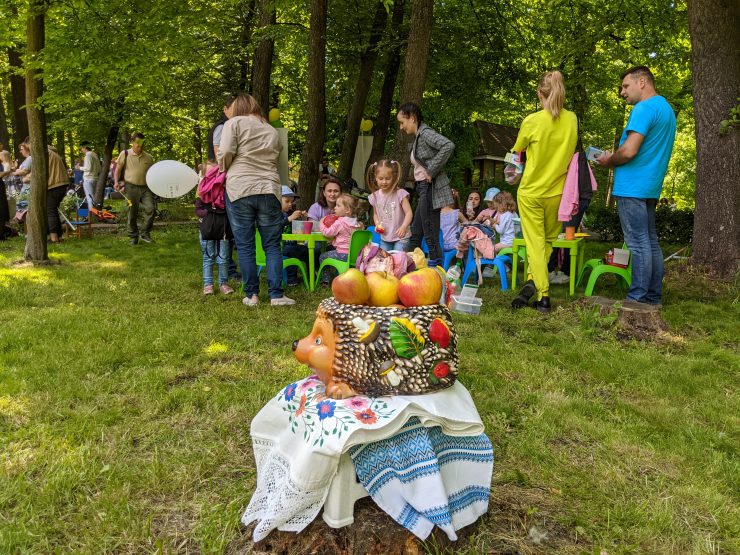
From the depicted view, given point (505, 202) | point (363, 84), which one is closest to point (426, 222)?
point (505, 202)

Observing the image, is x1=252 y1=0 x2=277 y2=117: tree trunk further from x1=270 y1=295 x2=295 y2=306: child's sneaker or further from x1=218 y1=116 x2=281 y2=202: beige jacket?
x1=270 y1=295 x2=295 y2=306: child's sneaker

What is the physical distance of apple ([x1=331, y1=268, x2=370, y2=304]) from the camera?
2.00 m

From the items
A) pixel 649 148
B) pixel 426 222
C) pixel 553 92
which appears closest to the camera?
pixel 649 148

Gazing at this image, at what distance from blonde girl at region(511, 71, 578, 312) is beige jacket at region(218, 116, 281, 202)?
239 cm

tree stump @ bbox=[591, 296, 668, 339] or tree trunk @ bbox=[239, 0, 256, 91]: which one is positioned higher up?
tree trunk @ bbox=[239, 0, 256, 91]

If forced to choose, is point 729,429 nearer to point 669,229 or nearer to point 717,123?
point 717,123

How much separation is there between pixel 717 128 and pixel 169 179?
323 inches

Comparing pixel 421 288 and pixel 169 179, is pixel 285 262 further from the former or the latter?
pixel 421 288

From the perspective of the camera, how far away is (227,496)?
7.51ft

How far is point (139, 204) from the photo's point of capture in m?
10.3

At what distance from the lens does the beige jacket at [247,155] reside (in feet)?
16.7

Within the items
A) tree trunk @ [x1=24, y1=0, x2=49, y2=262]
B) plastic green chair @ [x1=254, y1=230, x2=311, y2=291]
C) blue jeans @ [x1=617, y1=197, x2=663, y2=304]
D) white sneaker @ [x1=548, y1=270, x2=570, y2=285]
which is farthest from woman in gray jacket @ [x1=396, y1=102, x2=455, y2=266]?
tree trunk @ [x1=24, y1=0, x2=49, y2=262]

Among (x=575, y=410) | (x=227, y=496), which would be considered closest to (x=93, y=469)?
(x=227, y=496)

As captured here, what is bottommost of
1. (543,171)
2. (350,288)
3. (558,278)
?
(558,278)
